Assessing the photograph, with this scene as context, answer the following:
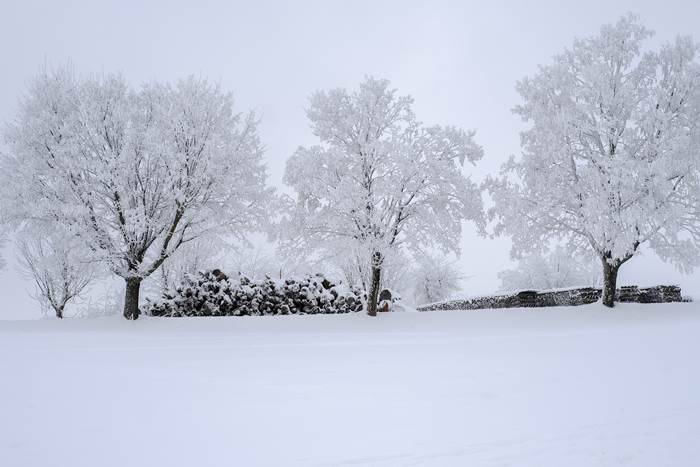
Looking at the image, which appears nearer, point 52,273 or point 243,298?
point 243,298

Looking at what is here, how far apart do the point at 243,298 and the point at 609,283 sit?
13792 mm

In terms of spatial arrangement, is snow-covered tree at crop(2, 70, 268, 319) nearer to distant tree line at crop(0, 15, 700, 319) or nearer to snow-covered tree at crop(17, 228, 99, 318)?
distant tree line at crop(0, 15, 700, 319)

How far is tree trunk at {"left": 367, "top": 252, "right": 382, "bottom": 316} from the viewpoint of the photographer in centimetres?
1741

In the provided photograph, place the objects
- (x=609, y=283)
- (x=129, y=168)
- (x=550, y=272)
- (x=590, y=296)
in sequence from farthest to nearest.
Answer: (x=550, y=272)
(x=590, y=296)
(x=609, y=283)
(x=129, y=168)

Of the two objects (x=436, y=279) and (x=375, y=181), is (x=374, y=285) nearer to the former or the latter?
(x=375, y=181)

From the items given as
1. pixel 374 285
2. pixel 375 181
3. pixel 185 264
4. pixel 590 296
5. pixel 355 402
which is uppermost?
pixel 375 181

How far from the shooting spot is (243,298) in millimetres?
17859

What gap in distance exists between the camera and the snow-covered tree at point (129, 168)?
53.4 ft

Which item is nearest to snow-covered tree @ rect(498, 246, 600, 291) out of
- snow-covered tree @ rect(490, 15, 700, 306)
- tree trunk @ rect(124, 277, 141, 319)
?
snow-covered tree @ rect(490, 15, 700, 306)

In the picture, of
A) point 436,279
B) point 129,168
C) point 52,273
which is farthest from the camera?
point 436,279

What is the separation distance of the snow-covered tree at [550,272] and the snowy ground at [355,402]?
2357 centimetres

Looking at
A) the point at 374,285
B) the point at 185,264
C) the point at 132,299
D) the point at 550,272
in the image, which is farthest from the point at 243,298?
the point at 550,272

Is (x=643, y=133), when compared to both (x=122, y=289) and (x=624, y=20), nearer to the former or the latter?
(x=624, y=20)

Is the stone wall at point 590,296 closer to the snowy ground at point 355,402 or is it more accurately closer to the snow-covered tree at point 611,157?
the snow-covered tree at point 611,157
